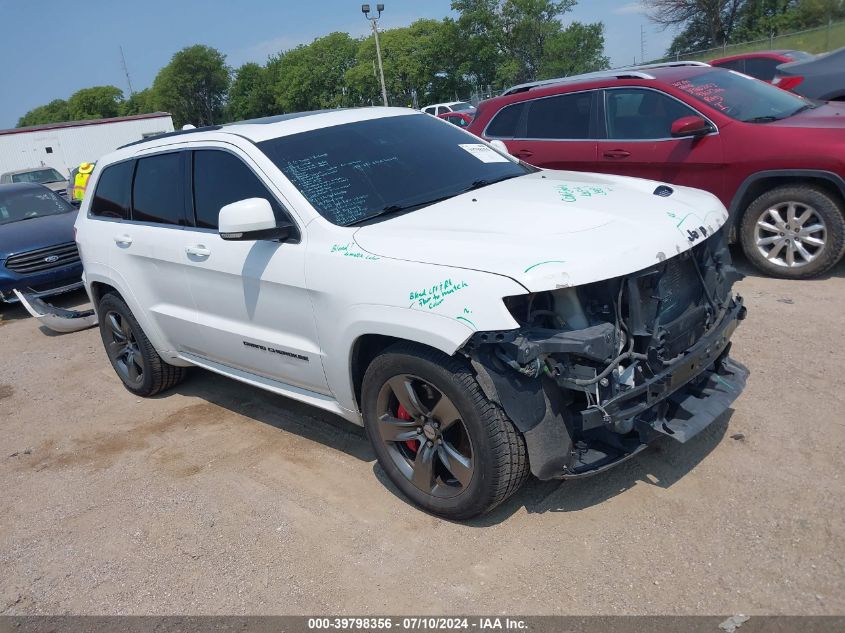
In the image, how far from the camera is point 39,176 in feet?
76.9

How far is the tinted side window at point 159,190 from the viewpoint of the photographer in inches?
177

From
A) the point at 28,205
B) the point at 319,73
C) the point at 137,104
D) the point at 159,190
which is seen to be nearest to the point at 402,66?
the point at 319,73

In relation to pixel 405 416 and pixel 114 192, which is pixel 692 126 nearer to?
pixel 405 416

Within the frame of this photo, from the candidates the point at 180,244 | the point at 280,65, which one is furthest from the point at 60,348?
the point at 280,65

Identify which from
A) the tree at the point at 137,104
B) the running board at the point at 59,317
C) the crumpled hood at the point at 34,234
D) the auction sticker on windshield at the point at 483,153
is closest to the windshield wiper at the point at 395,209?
the auction sticker on windshield at the point at 483,153

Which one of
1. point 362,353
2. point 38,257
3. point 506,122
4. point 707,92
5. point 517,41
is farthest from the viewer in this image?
point 517,41

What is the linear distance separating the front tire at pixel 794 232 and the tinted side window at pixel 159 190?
462cm

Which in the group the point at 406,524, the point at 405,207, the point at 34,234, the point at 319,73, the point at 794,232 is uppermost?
the point at 319,73

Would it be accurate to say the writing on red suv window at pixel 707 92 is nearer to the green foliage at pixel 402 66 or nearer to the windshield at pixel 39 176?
the windshield at pixel 39 176

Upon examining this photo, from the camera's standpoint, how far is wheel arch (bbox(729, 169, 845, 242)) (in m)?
5.65

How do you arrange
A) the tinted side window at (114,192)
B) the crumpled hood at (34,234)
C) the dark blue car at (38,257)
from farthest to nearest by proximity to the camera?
the crumpled hood at (34,234)
the dark blue car at (38,257)
the tinted side window at (114,192)

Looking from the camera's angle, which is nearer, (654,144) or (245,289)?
(245,289)

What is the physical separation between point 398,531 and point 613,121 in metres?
4.89

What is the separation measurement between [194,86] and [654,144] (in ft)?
296
